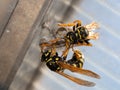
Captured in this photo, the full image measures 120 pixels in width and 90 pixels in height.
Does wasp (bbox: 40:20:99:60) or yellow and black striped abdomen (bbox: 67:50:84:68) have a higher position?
wasp (bbox: 40:20:99:60)

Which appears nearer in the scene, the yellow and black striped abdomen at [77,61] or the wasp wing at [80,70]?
the wasp wing at [80,70]

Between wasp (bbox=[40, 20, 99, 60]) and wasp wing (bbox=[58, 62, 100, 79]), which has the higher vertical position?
wasp (bbox=[40, 20, 99, 60])

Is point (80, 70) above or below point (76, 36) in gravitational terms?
below

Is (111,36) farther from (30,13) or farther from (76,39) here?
(30,13)

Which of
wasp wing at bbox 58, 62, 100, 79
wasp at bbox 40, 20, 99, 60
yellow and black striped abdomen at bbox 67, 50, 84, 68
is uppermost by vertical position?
wasp at bbox 40, 20, 99, 60

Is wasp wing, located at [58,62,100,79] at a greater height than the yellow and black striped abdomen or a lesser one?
lesser

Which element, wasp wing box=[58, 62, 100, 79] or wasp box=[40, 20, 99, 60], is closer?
wasp wing box=[58, 62, 100, 79]

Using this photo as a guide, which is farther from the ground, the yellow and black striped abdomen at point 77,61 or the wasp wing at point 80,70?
the yellow and black striped abdomen at point 77,61

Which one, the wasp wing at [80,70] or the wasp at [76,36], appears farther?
the wasp at [76,36]

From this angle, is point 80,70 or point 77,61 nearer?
point 80,70

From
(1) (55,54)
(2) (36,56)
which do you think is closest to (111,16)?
(2) (36,56)

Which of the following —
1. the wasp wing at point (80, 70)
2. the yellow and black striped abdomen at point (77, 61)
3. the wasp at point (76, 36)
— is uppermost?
the wasp at point (76, 36)
